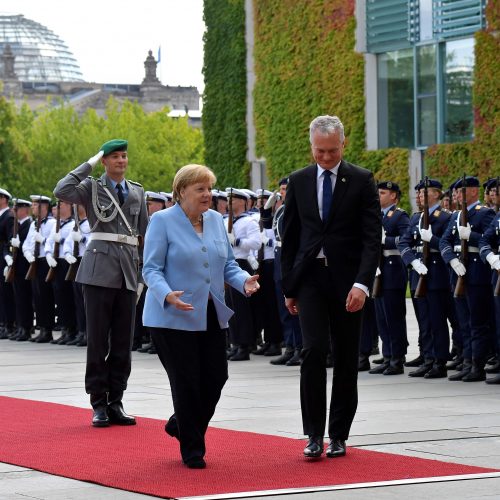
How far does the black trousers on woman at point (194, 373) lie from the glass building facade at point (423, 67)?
18262mm

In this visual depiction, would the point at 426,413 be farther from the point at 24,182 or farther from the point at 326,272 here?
the point at 24,182

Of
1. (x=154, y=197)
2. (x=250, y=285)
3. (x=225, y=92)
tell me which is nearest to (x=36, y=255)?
(x=154, y=197)

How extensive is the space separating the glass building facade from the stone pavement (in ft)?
35.1

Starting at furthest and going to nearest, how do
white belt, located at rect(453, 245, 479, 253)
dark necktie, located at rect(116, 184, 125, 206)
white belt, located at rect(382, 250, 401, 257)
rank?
1. white belt, located at rect(382, 250, 401, 257)
2. white belt, located at rect(453, 245, 479, 253)
3. dark necktie, located at rect(116, 184, 125, 206)

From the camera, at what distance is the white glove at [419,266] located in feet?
44.1

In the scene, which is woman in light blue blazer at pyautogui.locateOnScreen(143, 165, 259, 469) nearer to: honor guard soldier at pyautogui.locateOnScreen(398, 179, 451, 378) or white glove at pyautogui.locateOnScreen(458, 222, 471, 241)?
white glove at pyautogui.locateOnScreen(458, 222, 471, 241)

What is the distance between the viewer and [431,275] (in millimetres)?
13625

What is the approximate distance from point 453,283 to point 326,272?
16.8 feet

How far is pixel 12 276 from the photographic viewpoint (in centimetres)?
2039

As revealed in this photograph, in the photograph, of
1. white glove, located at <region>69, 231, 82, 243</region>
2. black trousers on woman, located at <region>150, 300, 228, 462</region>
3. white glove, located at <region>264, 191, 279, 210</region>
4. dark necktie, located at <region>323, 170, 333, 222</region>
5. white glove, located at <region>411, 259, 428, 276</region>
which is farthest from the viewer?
white glove, located at <region>69, 231, 82, 243</region>

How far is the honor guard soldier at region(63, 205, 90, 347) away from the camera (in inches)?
722

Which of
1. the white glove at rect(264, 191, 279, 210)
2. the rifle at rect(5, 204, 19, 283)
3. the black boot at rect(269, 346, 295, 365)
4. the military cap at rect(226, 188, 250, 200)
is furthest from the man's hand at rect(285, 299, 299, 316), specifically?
the rifle at rect(5, 204, 19, 283)

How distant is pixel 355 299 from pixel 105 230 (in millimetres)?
2798

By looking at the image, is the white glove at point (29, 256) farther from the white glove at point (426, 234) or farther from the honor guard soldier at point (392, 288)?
the white glove at point (426, 234)
